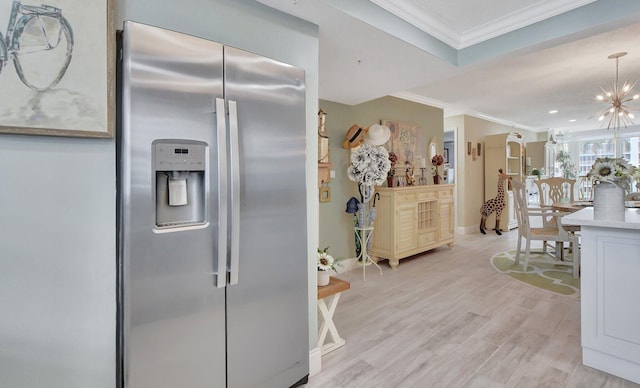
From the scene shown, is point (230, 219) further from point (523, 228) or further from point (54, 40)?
point (523, 228)

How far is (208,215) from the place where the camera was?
1416 millimetres

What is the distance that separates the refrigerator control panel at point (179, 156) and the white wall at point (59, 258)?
0.22 meters

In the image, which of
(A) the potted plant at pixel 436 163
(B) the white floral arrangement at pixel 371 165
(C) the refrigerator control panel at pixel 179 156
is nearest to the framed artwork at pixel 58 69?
(C) the refrigerator control panel at pixel 179 156

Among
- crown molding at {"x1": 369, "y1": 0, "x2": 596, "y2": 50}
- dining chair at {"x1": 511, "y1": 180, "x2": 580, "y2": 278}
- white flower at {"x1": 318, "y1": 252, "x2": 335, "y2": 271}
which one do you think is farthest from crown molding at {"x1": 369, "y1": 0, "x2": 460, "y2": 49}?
dining chair at {"x1": 511, "y1": 180, "x2": 580, "y2": 278}

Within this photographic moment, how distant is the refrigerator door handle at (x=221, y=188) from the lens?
141 cm

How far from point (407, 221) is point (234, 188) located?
337 cm

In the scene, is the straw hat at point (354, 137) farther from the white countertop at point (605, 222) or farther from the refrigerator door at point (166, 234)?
the refrigerator door at point (166, 234)

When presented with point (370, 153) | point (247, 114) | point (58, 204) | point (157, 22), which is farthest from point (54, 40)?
point (370, 153)

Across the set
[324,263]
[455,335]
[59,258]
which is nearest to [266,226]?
[324,263]

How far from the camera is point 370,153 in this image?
3682 mm

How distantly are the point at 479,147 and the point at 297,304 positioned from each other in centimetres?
652

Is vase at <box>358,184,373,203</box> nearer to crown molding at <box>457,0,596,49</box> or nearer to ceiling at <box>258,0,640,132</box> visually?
ceiling at <box>258,0,640,132</box>

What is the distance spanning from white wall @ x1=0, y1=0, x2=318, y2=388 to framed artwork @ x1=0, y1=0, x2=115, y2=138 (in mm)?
69

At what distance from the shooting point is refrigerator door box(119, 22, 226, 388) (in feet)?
4.06
